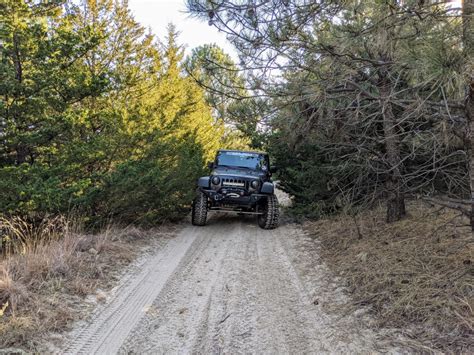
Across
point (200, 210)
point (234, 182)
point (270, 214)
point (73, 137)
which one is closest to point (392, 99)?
point (270, 214)

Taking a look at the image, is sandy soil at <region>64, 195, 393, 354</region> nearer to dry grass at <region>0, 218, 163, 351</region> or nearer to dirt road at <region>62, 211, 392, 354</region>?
dirt road at <region>62, 211, 392, 354</region>

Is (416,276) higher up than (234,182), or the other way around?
(234,182)

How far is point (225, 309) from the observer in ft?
11.5

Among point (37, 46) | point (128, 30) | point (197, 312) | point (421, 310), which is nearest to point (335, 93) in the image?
point (421, 310)

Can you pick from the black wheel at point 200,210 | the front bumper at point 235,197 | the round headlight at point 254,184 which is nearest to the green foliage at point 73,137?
the black wheel at point 200,210

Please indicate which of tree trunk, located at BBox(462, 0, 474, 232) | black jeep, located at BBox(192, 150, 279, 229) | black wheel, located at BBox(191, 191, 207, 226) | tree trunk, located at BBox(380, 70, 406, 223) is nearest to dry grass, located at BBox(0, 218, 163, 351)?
black wheel, located at BBox(191, 191, 207, 226)

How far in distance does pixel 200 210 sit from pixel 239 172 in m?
1.39

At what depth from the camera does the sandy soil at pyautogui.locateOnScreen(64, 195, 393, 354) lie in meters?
2.83

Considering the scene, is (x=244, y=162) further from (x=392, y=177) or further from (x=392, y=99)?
(x=392, y=99)

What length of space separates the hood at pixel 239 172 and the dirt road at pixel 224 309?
260cm

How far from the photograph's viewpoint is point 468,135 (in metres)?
3.39

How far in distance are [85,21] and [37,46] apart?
365 cm

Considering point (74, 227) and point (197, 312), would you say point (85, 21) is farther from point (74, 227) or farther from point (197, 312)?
point (197, 312)

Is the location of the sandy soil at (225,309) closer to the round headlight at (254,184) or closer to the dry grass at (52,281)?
the dry grass at (52,281)
